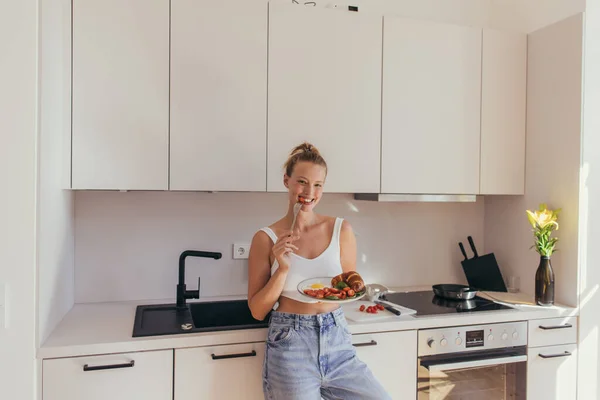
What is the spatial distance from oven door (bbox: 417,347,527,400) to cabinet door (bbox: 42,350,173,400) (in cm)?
102

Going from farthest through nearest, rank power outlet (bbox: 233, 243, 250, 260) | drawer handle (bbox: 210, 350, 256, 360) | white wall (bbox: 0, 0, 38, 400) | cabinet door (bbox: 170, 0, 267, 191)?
1. power outlet (bbox: 233, 243, 250, 260)
2. cabinet door (bbox: 170, 0, 267, 191)
3. drawer handle (bbox: 210, 350, 256, 360)
4. white wall (bbox: 0, 0, 38, 400)

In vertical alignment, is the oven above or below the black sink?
below

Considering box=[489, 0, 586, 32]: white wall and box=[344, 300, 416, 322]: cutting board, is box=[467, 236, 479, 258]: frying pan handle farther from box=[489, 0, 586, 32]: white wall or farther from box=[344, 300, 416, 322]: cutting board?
box=[489, 0, 586, 32]: white wall

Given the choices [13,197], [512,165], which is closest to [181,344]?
[13,197]

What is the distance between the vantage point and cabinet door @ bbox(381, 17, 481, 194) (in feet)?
7.46

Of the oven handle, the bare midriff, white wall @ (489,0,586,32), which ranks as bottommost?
the oven handle

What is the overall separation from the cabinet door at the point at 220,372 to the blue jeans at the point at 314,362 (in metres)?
0.10

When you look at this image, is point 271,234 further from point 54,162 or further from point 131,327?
point 54,162

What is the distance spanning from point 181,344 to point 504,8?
8.05 ft

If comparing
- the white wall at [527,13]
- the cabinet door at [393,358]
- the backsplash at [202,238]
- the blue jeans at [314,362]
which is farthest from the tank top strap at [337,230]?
the white wall at [527,13]

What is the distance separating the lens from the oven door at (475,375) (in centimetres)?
203

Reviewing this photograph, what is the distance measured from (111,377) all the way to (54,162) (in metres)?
0.78

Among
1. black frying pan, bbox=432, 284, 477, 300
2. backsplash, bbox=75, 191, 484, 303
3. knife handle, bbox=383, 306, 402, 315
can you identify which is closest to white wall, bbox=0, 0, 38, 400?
backsplash, bbox=75, 191, 484, 303

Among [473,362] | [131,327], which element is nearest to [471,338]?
[473,362]
